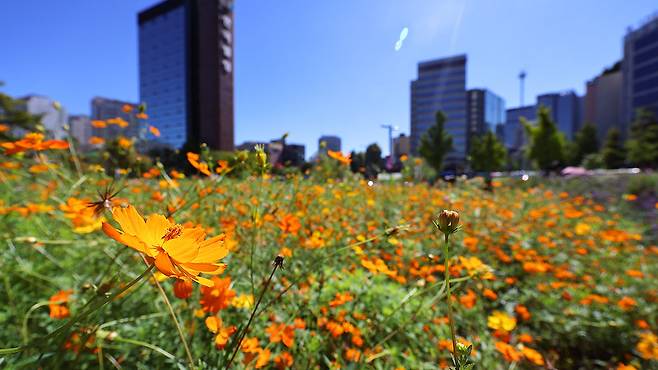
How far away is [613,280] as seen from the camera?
1520mm

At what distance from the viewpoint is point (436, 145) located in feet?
57.2

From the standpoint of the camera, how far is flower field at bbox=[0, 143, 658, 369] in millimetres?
508

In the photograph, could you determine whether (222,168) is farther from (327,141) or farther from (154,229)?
(327,141)

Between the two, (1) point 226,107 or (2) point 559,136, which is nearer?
(2) point 559,136

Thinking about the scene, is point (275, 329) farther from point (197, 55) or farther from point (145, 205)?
point (197, 55)

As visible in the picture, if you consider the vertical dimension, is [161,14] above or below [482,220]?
above

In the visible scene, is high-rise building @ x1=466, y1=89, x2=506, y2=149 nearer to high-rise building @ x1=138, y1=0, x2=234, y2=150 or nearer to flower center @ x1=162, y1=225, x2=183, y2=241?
high-rise building @ x1=138, y1=0, x2=234, y2=150

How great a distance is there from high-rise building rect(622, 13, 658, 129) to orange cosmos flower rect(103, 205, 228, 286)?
125ft

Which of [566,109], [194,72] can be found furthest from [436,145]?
[566,109]

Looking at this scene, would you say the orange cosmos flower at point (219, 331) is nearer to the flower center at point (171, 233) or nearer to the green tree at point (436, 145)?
the flower center at point (171, 233)

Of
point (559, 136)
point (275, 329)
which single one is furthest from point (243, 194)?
point (559, 136)

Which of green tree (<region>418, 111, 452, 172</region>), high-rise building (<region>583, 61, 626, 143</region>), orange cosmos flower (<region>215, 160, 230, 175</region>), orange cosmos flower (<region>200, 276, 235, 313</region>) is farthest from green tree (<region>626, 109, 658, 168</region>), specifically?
orange cosmos flower (<region>200, 276, 235, 313</region>)

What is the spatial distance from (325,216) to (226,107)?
27087 mm

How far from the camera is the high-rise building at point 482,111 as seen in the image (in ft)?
137
